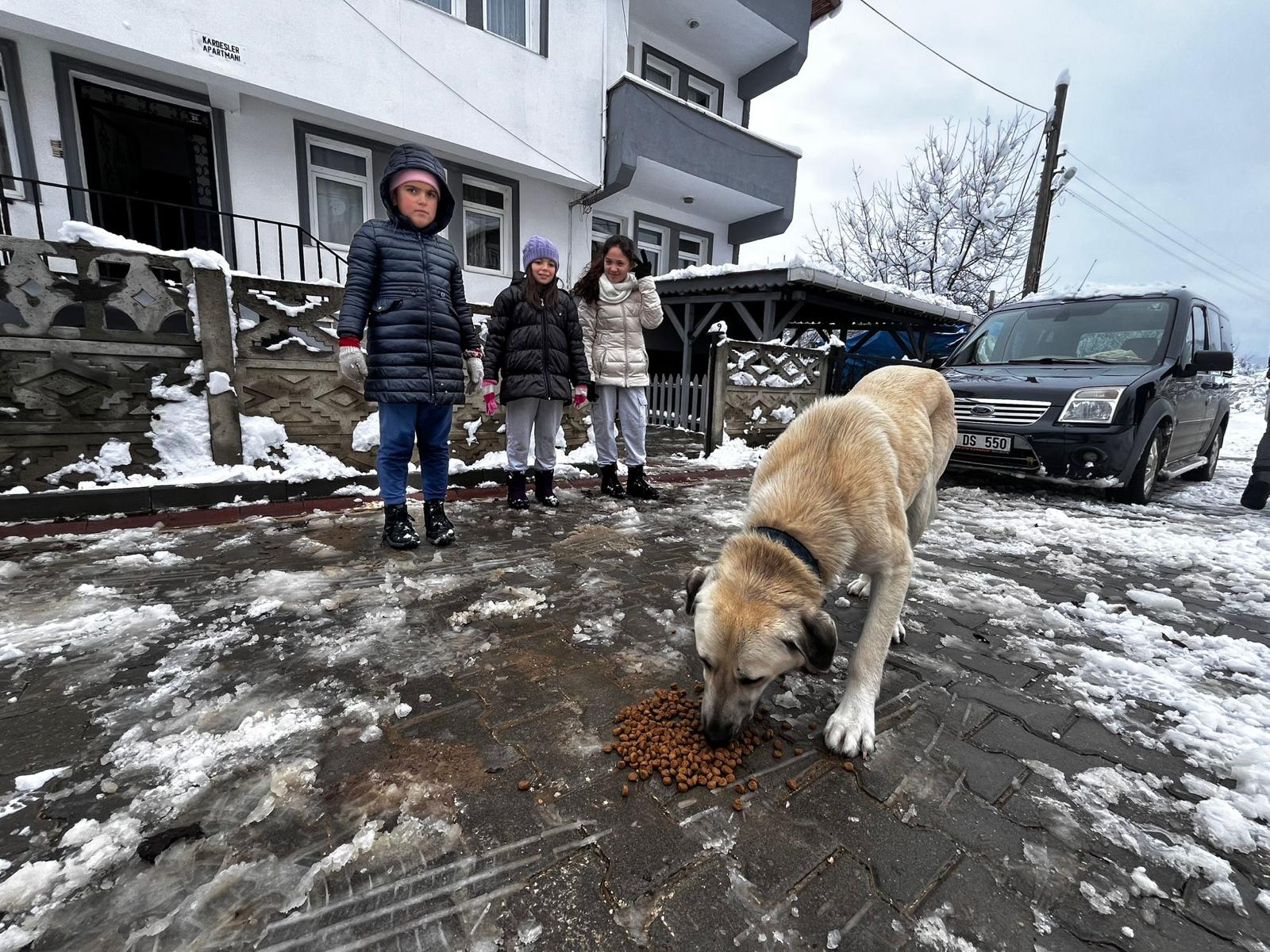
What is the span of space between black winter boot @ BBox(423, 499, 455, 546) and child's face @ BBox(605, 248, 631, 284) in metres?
2.90

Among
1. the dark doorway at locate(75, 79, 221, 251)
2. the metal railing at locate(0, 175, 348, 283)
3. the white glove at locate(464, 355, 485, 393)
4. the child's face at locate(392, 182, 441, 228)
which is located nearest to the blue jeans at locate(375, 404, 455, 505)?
the white glove at locate(464, 355, 485, 393)

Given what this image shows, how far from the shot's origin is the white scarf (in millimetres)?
5348

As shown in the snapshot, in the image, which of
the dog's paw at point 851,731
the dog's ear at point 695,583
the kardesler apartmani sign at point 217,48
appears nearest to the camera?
the dog's paw at point 851,731

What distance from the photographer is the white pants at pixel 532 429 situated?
4.92 metres

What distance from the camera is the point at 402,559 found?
→ 3553 millimetres

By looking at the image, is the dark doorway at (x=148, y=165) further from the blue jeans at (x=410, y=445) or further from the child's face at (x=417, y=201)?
the blue jeans at (x=410, y=445)

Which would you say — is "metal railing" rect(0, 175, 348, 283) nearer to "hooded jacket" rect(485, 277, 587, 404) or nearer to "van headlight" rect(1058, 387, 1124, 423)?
"hooded jacket" rect(485, 277, 587, 404)

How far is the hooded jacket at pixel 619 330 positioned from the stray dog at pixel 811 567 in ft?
10.3

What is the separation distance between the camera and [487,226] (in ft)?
33.3

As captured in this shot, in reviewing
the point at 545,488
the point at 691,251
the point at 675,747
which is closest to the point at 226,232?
the point at 545,488

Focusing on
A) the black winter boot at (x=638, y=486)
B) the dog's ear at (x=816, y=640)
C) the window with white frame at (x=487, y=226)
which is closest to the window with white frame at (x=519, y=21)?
the window with white frame at (x=487, y=226)

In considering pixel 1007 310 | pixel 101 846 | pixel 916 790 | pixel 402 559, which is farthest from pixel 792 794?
pixel 1007 310

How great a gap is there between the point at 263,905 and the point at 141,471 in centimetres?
484

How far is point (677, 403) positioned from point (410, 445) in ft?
25.2
